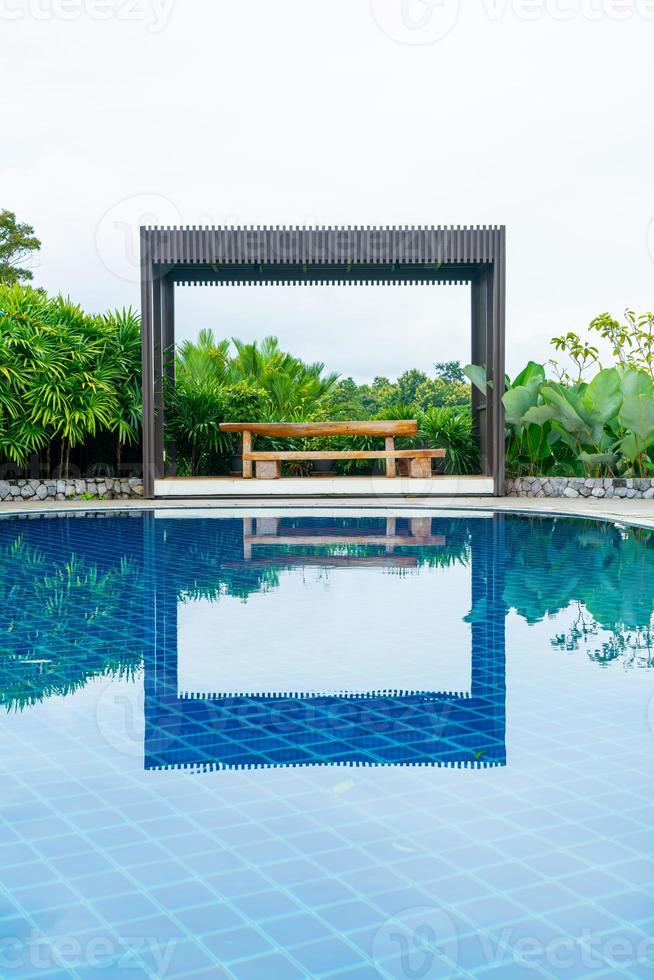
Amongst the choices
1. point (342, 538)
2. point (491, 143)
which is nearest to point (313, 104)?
point (491, 143)

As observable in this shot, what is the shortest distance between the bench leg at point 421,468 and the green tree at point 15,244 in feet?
67.4

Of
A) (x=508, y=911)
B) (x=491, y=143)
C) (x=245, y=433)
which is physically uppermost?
(x=491, y=143)

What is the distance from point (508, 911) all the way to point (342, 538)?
799 centimetres

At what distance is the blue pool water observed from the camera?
8.10 feet

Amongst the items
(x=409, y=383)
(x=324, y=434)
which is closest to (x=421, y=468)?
(x=324, y=434)

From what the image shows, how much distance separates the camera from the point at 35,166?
80.6 feet

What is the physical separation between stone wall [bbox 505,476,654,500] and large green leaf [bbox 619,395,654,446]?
0.80 m

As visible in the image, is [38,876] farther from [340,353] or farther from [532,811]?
[340,353]

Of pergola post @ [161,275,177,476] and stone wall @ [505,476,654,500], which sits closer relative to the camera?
stone wall @ [505,476,654,500]

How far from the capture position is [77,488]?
627 inches
